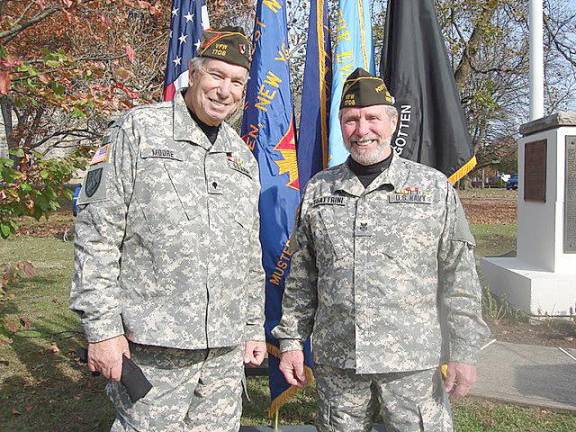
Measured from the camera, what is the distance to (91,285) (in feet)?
6.50

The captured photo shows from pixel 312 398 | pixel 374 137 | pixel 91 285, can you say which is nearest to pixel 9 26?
pixel 91 285

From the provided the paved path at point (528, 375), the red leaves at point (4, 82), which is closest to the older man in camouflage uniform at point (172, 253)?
the red leaves at point (4, 82)

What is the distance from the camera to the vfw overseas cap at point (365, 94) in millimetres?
2219

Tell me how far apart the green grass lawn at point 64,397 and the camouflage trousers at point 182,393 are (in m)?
1.64

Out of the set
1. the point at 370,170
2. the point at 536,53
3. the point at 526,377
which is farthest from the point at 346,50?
the point at 536,53

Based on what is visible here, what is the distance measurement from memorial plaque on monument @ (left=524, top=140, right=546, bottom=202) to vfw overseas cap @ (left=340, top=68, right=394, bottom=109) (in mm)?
4680

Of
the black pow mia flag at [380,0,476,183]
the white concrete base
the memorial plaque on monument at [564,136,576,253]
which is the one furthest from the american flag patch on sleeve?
the memorial plaque on monument at [564,136,576,253]

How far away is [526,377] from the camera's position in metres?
4.34

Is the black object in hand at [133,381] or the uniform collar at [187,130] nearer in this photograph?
the black object in hand at [133,381]

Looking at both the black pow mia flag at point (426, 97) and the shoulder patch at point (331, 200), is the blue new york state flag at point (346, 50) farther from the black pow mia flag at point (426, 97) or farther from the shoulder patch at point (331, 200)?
the shoulder patch at point (331, 200)

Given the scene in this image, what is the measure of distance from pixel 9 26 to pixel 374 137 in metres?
3.04

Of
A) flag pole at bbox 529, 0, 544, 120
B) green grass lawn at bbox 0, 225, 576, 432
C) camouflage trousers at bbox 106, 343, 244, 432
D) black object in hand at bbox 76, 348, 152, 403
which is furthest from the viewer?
flag pole at bbox 529, 0, 544, 120

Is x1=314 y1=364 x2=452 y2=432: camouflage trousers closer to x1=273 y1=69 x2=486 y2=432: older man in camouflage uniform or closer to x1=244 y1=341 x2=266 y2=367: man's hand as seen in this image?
x1=273 y1=69 x2=486 y2=432: older man in camouflage uniform

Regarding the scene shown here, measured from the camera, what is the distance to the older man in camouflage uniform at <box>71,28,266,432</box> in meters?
2.02
